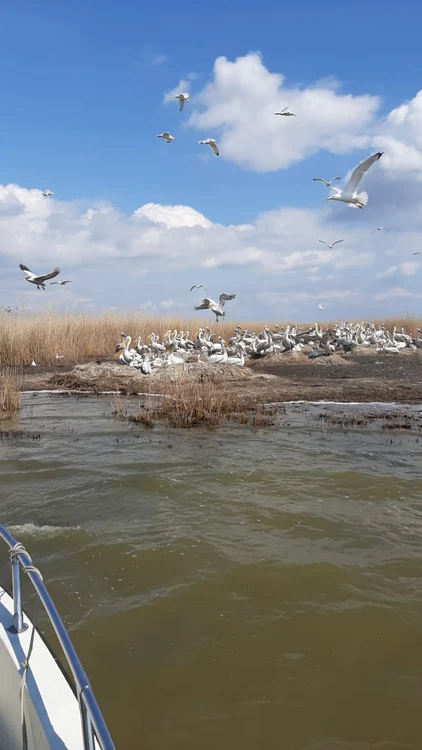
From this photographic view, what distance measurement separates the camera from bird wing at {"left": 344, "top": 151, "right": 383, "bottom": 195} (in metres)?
10.1

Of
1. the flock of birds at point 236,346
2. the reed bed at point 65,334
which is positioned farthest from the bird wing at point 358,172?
the reed bed at point 65,334

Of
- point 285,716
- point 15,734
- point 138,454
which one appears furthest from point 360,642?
point 138,454

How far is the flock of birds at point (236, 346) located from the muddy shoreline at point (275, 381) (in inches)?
35.6

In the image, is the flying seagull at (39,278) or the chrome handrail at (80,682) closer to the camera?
the chrome handrail at (80,682)

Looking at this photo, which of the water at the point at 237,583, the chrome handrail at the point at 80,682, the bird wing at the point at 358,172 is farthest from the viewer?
the bird wing at the point at 358,172

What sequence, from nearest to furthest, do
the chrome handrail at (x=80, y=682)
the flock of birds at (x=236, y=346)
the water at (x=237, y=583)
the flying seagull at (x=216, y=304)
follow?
the chrome handrail at (x=80, y=682) < the water at (x=237, y=583) < the flock of birds at (x=236, y=346) < the flying seagull at (x=216, y=304)

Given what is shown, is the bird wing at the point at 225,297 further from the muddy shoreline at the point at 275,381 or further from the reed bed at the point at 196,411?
the reed bed at the point at 196,411

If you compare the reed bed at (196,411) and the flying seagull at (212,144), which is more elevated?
the flying seagull at (212,144)

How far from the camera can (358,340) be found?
28312 mm

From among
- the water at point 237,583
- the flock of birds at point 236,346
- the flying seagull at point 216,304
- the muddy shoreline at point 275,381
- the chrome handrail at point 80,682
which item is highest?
the flying seagull at point 216,304

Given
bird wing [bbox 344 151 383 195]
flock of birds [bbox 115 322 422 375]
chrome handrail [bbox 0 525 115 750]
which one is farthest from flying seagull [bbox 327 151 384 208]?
chrome handrail [bbox 0 525 115 750]

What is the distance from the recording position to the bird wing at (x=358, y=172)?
10078 mm

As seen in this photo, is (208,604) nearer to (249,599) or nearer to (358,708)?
(249,599)

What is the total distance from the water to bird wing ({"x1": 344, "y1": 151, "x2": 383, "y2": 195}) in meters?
5.27
